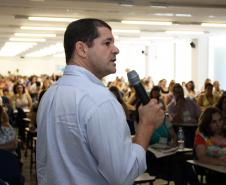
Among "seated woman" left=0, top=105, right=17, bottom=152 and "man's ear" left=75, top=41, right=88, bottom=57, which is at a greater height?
"man's ear" left=75, top=41, right=88, bottom=57

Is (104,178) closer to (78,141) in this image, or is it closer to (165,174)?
(78,141)

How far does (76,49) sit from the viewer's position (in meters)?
1.40

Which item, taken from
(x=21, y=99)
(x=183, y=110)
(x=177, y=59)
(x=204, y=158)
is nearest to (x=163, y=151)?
(x=204, y=158)

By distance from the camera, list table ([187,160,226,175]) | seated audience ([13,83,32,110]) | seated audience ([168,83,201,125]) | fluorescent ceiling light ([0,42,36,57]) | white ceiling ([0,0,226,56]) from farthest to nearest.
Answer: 1. fluorescent ceiling light ([0,42,36,57])
2. seated audience ([13,83,32,110])
3. white ceiling ([0,0,226,56])
4. seated audience ([168,83,201,125])
5. table ([187,160,226,175])

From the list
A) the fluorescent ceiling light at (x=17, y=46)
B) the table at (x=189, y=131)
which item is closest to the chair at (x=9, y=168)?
the table at (x=189, y=131)

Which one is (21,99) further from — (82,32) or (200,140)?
(82,32)

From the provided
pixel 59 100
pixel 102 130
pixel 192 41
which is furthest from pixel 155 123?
pixel 192 41

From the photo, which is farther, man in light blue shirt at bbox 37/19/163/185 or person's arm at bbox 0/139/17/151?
person's arm at bbox 0/139/17/151

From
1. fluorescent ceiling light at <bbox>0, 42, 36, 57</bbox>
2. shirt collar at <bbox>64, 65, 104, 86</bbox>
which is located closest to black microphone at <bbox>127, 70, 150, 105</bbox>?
shirt collar at <bbox>64, 65, 104, 86</bbox>

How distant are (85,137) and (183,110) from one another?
21.3 feet

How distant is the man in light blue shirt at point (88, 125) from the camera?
4.08 feet

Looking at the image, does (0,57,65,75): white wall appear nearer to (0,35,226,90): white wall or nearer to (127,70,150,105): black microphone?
(0,35,226,90): white wall

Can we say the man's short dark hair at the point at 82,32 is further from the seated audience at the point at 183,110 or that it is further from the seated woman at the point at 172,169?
the seated audience at the point at 183,110

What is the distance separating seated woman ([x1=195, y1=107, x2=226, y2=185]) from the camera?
415cm
